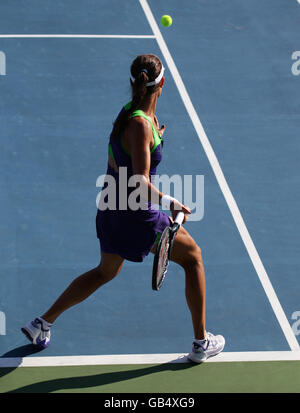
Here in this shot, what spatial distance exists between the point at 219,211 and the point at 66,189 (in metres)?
1.49

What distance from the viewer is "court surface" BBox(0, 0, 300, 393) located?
548 cm

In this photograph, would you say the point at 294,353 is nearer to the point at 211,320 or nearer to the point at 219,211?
the point at 211,320

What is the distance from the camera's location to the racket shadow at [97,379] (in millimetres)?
5125

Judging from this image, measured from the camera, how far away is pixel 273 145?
825 cm

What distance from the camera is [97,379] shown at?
5242 millimetres

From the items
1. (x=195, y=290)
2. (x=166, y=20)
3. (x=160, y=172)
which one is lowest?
(x=160, y=172)

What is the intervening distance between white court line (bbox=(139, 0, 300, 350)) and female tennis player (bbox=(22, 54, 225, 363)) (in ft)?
1.97

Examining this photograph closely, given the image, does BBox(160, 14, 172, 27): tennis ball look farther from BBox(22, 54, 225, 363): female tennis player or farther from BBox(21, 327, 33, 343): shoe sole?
BBox(21, 327, 33, 343): shoe sole

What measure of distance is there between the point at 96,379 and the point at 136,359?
36 centimetres

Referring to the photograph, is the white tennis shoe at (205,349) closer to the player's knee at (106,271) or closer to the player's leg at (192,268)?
the player's leg at (192,268)

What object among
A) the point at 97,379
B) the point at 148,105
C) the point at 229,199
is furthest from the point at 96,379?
the point at 229,199

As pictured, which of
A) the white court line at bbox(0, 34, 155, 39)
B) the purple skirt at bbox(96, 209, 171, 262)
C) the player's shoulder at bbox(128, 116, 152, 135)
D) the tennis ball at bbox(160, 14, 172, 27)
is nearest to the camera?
the player's shoulder at bbox(128, 116, 152, 135)

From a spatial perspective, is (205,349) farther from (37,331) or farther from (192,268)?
(37,331)

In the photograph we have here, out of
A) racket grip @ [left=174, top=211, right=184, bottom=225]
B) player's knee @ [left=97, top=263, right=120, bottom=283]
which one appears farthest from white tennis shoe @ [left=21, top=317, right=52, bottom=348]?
racket grip @ [left=174, top=211, right=184, bottom=225]
